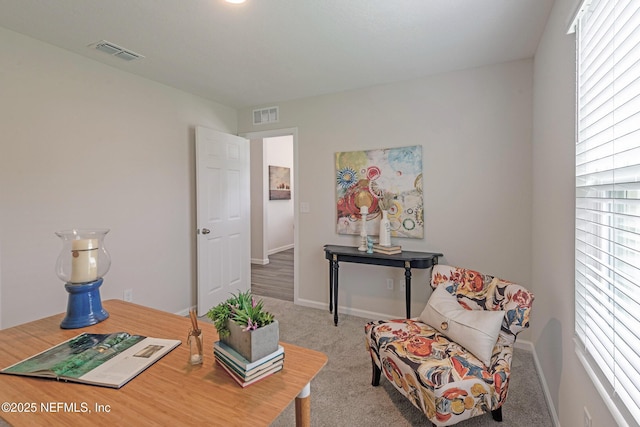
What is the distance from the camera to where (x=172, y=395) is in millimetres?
929

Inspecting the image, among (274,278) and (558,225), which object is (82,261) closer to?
(558,225)

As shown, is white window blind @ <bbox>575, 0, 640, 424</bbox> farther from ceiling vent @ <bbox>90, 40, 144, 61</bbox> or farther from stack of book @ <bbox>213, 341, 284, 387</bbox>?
ceiling vent @ <bbox>90, 40, 144, 61</bbox>

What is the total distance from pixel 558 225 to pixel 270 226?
572 centimetres

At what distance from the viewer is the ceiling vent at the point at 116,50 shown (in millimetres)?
2395

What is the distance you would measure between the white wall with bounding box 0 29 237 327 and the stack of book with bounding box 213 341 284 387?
2.14 m

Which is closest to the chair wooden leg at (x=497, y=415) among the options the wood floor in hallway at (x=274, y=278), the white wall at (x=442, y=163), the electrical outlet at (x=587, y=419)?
the electrical outlet at (x=587, y=419)

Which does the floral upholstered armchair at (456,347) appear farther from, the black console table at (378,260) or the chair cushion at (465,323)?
the black console table at (378,260)

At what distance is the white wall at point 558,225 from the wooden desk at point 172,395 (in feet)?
3.67

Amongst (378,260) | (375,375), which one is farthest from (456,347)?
(378,260)

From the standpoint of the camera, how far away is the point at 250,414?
85 cm

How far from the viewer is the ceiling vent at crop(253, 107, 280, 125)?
391 cm

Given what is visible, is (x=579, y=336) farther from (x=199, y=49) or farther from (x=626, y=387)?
(x=199, y=49)

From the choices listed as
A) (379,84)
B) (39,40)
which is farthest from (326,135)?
(39,40)

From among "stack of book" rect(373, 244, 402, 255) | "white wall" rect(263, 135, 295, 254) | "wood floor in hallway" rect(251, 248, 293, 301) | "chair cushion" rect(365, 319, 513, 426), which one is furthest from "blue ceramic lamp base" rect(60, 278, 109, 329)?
"white wall" rect(263, 135, 295, 254)
